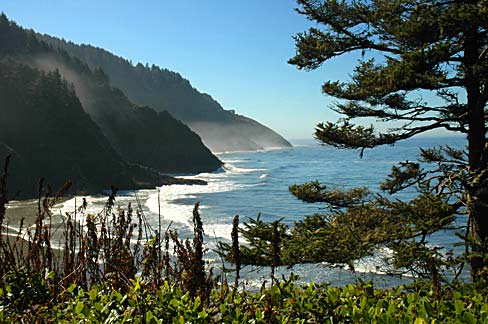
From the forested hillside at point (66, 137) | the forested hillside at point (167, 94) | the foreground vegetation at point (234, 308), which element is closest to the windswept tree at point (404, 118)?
the foreground vegetation at point (234, 308)

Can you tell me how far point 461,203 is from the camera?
250 inches

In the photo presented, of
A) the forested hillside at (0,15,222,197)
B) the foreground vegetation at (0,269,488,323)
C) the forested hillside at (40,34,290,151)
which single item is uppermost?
the forested hillside at (40,34,290,151)

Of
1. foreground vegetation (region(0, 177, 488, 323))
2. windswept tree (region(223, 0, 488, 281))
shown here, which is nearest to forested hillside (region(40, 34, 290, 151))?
windswept tree (region(223, 0, 488, 281))

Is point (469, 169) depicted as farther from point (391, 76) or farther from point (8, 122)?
point (8, 122)

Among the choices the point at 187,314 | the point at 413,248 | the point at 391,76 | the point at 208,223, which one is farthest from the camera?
the point at 208,223

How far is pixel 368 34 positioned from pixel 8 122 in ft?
149

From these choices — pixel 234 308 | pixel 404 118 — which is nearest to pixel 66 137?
pixel 404 118

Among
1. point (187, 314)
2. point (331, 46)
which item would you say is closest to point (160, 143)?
point (331, 46)

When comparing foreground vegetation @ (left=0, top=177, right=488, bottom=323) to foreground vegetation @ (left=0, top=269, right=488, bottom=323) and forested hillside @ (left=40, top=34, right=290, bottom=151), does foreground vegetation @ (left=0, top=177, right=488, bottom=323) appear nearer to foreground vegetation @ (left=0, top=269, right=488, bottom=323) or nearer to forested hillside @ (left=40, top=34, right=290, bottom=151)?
foreground vegetation @ (left=0, top=269, right=488, bottom=323)

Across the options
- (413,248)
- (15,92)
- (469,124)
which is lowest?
(413,248)

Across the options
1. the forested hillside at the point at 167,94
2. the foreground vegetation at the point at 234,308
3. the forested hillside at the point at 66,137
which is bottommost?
the foreground vegetation at the point at 234,308

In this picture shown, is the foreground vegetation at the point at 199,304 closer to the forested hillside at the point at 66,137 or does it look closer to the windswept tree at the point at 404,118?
the windswept tree at the point at 404,118

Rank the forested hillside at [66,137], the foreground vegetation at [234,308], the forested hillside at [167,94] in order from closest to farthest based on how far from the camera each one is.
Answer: the foreground vegetation at [234,308] < the forested hillside at [66,137] < the forested hillside at [167,94]

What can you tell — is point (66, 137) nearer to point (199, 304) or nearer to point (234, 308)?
point (234, 308)
